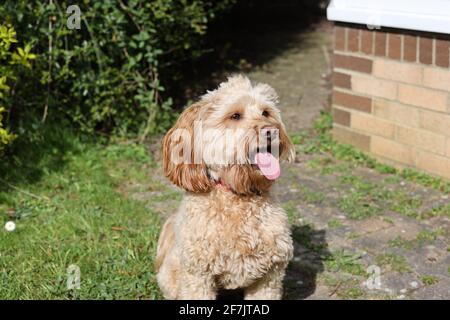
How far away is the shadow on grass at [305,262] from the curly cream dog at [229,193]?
57 cm

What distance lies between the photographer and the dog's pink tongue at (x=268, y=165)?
11.4 feet

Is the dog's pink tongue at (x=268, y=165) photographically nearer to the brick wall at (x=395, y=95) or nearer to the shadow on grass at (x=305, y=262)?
the shadow on grass at (x=305, y=262)

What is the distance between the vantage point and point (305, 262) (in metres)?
4.57

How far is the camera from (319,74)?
9.64 metres

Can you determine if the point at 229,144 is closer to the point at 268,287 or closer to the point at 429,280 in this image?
the point at 268,287

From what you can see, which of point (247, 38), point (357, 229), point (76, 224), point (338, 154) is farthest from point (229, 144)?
point (247, 38)

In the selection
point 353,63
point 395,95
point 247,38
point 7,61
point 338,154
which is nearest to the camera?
point 7,61

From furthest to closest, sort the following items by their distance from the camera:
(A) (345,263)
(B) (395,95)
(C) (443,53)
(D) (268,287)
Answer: (B) (395,95)
(C) (443,53)
(A) (345,263)
(D) (268,287)

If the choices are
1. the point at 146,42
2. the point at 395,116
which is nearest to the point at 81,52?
the point at 146,42

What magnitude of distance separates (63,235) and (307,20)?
966cm

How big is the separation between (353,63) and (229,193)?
3.38m

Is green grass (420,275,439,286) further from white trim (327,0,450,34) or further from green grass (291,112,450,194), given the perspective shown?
white trim (327,0,450,34)

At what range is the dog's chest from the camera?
3.53m

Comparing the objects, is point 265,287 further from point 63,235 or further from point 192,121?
point 63,235
